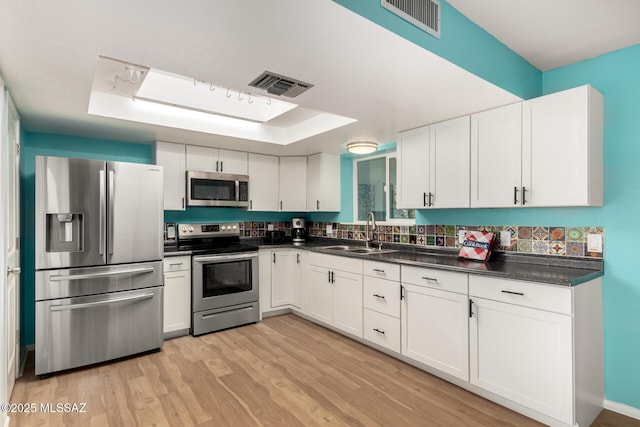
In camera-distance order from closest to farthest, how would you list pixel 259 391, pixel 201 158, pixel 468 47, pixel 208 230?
pixel 468 47, pixel 259 391, pixel 201 158, pixel 208 230

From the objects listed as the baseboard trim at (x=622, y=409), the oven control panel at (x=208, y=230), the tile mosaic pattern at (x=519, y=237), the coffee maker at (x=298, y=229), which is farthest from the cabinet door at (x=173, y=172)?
the baseboard trim at (x=622, y=409)

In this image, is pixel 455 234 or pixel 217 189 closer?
pixel 455 234

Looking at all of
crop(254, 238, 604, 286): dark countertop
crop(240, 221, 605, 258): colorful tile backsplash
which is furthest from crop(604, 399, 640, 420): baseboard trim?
crop(240, 221, 605, 258): colorful tile backsplash

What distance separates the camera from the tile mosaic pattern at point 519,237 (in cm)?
243

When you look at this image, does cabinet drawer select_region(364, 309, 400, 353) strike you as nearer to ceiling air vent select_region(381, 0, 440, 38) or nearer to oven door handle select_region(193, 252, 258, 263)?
oven door handle select_region(193, 252, 258, 263)

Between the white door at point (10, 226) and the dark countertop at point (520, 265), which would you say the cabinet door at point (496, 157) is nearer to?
the dark countertop at point (520, 265)

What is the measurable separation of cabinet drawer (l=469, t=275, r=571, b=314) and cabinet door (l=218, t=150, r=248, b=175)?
3.00 m

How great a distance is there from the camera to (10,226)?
234 centimetres

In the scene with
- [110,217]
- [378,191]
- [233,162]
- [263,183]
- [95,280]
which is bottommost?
[95,280]

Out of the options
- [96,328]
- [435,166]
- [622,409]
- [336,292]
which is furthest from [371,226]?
[96,328]

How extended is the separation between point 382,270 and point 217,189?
219 centimetres

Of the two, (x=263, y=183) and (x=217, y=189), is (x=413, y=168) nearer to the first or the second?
(x=263, y=183)

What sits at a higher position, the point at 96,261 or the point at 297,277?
the point at 96,261

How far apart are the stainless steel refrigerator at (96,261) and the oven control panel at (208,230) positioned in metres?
0.81
